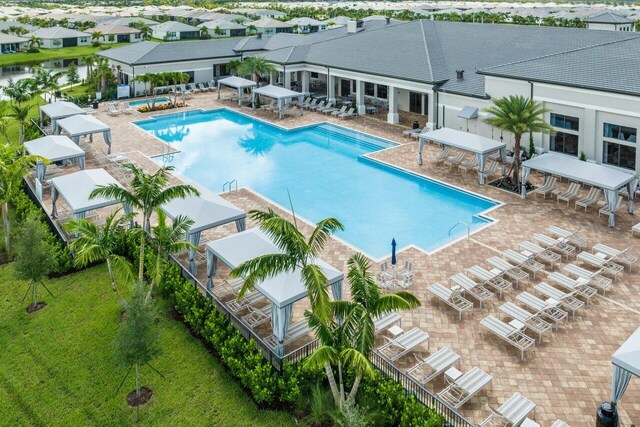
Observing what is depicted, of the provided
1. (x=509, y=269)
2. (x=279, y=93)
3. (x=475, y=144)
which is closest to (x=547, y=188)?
(x=475, y=144)

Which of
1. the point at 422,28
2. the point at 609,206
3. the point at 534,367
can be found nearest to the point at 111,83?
the point at 422,28

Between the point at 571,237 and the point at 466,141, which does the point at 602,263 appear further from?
the point at 466,141

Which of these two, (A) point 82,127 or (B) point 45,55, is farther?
(B) point 45,55

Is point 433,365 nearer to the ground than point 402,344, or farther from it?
nearer to the ground

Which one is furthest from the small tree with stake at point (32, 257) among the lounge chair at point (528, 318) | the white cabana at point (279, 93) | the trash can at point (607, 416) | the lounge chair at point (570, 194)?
the white cabana at point (279, 93)

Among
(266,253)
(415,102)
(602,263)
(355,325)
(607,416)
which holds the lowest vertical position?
(607,416)

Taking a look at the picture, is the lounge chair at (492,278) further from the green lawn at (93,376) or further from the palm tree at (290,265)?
the green lawn at (93,376)

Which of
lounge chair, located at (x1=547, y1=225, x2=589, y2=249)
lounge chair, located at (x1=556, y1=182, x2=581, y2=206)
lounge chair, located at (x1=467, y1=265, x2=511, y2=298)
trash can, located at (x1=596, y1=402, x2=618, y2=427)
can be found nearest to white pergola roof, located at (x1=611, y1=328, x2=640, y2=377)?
trash can, located at (x1=596, y1=402, x2=618, y2=427)
